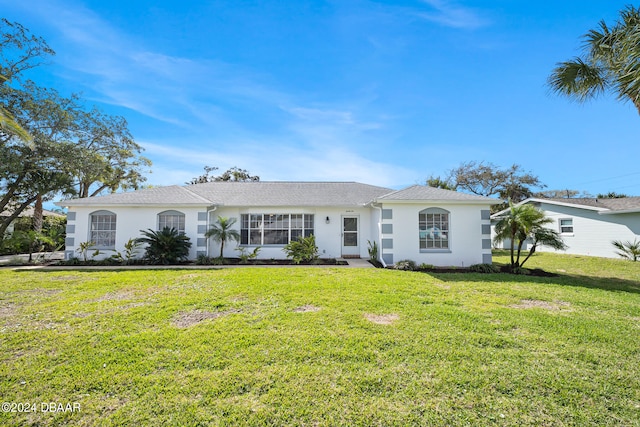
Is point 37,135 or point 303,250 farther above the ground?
point 37,135

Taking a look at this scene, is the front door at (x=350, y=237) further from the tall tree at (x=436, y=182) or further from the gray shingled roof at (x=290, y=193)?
the tall tree at (x=436, y=182)

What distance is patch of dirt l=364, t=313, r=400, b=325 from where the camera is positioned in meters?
5.16

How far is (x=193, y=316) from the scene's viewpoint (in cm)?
550

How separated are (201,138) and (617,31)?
1817cm

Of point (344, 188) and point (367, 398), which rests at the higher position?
point (344, 188)

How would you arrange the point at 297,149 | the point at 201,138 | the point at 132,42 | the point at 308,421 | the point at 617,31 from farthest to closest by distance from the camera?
the point at 297,149, the point at 201,138, the point at 132,42, the point at 617,31, the point at 308,421

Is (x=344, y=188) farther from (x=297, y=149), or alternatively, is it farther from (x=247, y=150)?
(x=247, y=150)

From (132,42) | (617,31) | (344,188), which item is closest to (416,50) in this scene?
Result: (617,31)

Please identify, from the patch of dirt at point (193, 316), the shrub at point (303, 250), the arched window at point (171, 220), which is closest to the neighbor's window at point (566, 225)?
the shrub at point (303, 250)

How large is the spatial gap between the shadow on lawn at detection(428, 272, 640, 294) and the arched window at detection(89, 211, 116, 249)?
1479cm

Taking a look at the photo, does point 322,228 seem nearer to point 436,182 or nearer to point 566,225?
point 436,182

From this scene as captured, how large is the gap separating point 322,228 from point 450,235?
20.2ft

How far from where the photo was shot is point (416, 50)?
10891mm

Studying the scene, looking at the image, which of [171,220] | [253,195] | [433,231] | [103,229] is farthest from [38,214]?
[433,231]
